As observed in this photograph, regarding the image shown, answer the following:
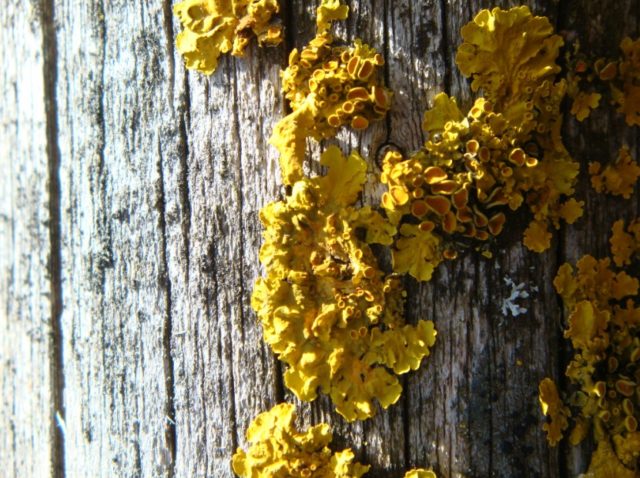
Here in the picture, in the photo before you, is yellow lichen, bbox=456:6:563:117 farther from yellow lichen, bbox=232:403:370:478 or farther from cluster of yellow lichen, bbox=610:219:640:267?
yellow lichen, bbox=232:403:370:478

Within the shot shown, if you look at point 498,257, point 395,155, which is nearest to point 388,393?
point 498,257

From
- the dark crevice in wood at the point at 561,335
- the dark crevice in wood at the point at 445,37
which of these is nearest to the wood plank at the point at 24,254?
the dark crevice in wood at the point at 445,37

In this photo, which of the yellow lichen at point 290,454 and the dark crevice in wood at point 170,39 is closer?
the yellow lichen at point 290,454

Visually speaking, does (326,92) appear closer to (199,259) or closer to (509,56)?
(509,56)

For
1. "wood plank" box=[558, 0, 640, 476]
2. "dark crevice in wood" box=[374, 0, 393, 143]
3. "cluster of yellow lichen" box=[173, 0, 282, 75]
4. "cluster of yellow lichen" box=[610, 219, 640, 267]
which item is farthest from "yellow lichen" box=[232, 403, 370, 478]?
"cluster of yellow lichen" box=[173, 0, 282, 75]

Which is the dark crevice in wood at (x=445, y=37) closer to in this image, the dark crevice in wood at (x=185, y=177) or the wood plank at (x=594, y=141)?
the wood plank at (x=594, y=141)

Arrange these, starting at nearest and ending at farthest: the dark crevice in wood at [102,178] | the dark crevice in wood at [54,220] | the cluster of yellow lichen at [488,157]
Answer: the cluster of yellow lichen at [488,157]
the dark crevice in wood at [102,178]
the dark crevice in wood at [54,220]

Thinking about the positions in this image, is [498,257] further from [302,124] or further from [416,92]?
[302,124]
